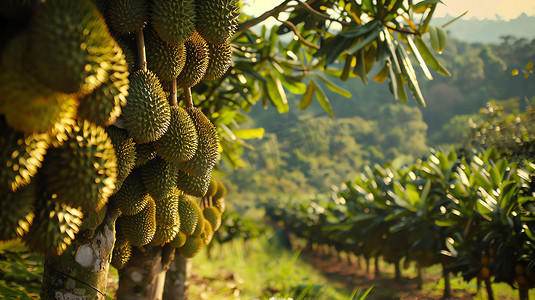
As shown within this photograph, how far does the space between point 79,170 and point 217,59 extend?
689mm

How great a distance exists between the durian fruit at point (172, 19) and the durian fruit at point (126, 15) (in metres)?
0.04

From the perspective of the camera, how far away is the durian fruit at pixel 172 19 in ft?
3.14

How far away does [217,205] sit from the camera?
1899 mm

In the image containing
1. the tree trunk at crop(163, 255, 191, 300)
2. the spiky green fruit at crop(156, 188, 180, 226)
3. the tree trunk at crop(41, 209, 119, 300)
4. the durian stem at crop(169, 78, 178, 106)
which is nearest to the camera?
the tree trunk at crop(41, 209, 119, 300)

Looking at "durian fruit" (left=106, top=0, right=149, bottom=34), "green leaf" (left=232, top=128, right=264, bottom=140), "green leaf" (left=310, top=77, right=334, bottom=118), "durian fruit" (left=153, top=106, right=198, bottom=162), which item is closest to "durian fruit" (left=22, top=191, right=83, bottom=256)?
"durian fruit" (left=153, top=106, right=198, bottom=162)

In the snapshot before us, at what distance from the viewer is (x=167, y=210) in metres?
1.22

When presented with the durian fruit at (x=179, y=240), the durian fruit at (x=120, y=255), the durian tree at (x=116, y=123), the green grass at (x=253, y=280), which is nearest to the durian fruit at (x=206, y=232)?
the durian tree at (x=116, y=123)

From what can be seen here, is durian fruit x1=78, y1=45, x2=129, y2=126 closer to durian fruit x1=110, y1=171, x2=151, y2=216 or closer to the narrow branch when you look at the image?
durian fruit x1=110, y1=171, x2=151, y2=216

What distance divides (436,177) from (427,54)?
7.09ft

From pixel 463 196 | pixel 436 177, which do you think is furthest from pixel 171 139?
pixel 436 177

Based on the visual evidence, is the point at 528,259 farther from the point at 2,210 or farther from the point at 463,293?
the point at 2,210

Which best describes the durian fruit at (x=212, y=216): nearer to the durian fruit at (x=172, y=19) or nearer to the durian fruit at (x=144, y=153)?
the durian fruit at (x=144, y=153)

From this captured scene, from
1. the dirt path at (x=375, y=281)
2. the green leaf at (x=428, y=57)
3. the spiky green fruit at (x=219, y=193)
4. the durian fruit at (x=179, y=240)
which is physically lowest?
the dirt path at (x=375, y=281)

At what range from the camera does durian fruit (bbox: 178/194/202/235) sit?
1.39m
